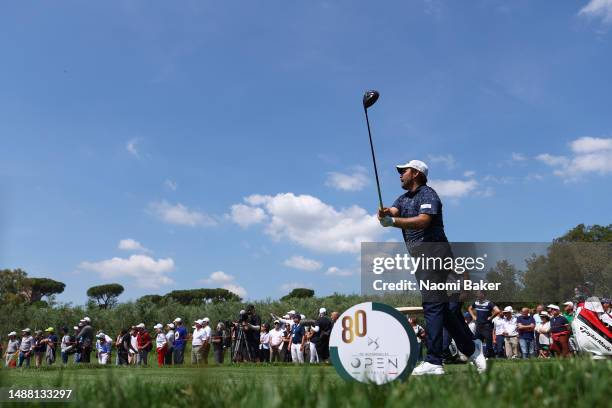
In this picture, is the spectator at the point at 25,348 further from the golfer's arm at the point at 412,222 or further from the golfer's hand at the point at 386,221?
the golfer's arm at the point at 412,222

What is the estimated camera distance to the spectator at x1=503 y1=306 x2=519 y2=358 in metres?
19.8

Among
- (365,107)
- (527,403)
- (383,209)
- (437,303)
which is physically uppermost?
(365,107)

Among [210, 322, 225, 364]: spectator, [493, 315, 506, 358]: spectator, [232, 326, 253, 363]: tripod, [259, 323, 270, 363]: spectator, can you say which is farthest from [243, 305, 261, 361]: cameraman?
[493, 315, 506, 358]: spectator

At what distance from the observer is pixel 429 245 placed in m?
6.49

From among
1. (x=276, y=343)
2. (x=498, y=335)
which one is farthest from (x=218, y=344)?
(x=498, y=335)

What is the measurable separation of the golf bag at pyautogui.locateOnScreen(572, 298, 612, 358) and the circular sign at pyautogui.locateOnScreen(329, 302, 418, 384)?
5564 mm

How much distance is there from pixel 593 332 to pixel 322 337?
10611 mm

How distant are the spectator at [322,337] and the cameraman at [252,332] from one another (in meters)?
3.22

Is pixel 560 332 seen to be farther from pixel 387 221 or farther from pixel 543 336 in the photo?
pixel 387 221

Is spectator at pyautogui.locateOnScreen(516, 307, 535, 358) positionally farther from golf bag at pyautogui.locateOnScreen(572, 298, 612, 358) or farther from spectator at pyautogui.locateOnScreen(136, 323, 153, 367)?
spectator at pyautogui.locateOnScreen(136, 323, 153, 367)

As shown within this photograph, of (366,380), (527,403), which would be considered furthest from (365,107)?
(527,403)

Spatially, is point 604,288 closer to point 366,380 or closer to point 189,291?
point 366,380

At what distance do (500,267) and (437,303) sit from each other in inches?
1413

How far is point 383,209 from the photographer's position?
6.77 meters
